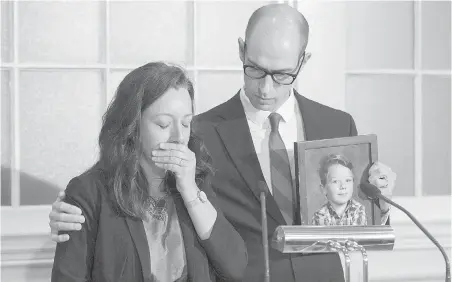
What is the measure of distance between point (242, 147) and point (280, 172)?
113 millimetres

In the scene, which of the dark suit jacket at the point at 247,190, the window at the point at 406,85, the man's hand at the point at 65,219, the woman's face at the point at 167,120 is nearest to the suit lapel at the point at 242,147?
the dark suit jacket at the point at 247,190

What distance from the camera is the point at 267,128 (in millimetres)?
1777

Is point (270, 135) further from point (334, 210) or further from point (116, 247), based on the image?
point (116, 247)

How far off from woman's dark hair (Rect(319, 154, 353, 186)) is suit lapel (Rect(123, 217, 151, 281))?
43cm

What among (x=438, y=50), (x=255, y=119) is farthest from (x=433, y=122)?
(x=255, y=119)

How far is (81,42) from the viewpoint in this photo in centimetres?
215

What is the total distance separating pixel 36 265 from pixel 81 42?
68 cm

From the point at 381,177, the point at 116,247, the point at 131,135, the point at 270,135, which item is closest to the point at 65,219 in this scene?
the point at 116,247

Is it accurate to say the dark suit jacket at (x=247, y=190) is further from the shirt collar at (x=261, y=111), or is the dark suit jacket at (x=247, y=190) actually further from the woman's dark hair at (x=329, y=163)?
the woman's dark hair at (x=329, y=163)

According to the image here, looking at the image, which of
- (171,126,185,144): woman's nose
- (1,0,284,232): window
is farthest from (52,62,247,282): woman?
(1,0,284,232): window

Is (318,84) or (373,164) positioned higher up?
(318,84)

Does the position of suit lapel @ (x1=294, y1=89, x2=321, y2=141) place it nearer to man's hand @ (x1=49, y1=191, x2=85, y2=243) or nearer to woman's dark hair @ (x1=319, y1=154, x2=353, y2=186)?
Result: woman's dark hair @ (x1=319, y1=154, x2=353, y2=186)

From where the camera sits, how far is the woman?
1.52 m

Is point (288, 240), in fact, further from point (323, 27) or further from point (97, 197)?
point (323, 27)
